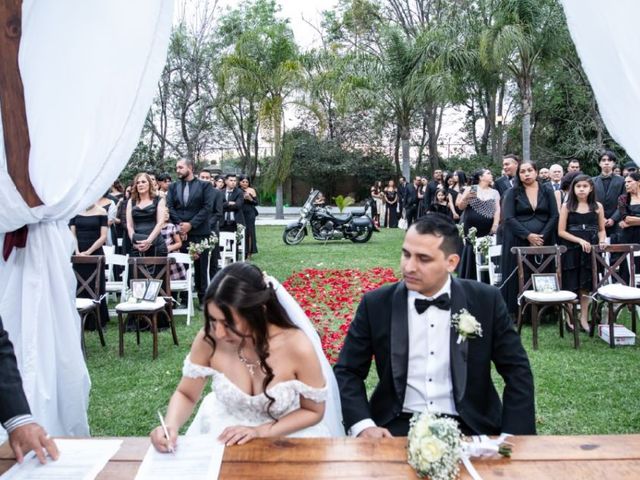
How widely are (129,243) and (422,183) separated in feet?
39.1

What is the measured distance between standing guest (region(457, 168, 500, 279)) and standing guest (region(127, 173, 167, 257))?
4.15m

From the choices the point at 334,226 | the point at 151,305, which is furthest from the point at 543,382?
the point at 334,226

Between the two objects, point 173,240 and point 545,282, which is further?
point 173,240

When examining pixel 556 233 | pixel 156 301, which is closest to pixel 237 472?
pixel 156 301

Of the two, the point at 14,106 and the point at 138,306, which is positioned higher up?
the point at 14,106

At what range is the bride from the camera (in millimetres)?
2477

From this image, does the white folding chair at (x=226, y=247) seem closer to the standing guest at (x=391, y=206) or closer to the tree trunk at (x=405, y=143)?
the standing guest at (x=391, y=206)

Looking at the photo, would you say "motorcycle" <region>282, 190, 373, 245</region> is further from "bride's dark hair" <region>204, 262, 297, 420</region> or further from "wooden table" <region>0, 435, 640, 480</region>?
"wooden table" <region>0, 435, 640, 480</region>

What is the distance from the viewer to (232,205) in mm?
11945

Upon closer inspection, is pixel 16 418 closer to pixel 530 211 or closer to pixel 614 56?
pixel 614 56

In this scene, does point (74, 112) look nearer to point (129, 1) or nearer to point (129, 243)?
point (129, 1)

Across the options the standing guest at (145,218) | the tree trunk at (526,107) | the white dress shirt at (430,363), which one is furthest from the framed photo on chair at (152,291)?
the tree trunk at (526,107)

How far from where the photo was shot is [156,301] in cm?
600

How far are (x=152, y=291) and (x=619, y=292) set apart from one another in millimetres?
4549
